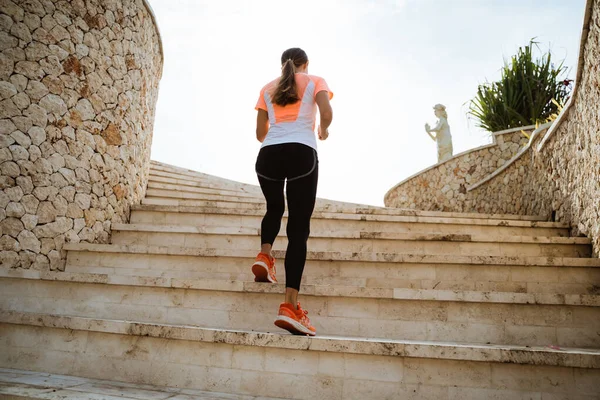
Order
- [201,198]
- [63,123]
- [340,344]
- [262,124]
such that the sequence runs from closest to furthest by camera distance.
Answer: [340,344]
[262,124]
[63,123]
[201,198]

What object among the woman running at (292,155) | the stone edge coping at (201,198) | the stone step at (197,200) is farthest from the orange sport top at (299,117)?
the stone edge coping at (201,198)

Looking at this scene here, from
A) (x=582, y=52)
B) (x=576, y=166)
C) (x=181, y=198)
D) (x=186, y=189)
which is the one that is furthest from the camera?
(x=186, y=189)

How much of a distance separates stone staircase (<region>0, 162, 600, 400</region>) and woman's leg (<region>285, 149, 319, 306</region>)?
0.31 metres

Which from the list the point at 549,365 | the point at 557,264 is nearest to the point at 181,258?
the point at 549,365

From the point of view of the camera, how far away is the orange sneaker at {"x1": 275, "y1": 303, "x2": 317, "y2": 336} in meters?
1.97

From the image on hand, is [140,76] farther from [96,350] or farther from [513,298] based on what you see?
[513,298]

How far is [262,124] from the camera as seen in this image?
→ 2535 mm

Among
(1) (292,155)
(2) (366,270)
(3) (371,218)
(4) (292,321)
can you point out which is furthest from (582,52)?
(4) (292,321)

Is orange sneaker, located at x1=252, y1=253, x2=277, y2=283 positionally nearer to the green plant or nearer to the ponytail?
the ponytail

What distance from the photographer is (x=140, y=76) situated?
13.3 feet

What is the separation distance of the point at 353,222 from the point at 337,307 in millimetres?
1574

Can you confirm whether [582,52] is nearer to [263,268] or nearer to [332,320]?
[332,320]

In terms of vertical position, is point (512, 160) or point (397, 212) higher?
point (512, 160)

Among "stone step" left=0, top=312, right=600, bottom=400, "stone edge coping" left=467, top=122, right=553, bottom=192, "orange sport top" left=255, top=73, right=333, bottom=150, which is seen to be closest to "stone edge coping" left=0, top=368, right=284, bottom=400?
"stone step" left=0, top=312, right=600, bottom=400
